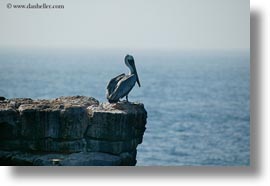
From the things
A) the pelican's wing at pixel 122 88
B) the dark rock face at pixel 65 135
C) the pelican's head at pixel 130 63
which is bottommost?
the dark rock face at pixel 65 135

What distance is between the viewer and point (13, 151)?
2548cm

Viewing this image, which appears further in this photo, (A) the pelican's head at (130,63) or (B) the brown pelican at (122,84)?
(A) the pelican's head at (130,63)

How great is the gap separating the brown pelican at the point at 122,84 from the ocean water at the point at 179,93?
9cm

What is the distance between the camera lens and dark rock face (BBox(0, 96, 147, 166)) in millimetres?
25344

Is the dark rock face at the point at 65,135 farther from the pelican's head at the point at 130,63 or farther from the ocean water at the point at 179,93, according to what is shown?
the pelican's head at the point at 130,63

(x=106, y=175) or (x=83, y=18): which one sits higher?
(x=83, y=18)

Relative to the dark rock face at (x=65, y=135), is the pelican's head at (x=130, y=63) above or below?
above

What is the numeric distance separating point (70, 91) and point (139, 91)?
73 cm

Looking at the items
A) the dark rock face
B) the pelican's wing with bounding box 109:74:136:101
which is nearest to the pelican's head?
the pelican's wing with bounding box 109:74:136:101

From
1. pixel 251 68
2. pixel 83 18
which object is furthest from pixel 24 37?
pixel 251 68

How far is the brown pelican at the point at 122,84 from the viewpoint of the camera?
25.4 m

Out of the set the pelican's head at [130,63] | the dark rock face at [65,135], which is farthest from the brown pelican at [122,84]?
the dark rock face at [65,135]
